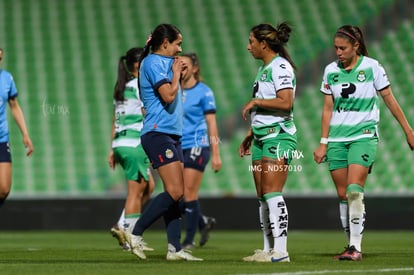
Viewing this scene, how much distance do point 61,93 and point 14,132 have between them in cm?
151

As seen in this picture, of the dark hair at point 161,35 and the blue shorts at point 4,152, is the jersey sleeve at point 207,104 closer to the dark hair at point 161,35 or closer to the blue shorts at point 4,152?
the blue shorts at point 4,152

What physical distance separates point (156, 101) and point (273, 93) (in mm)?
993

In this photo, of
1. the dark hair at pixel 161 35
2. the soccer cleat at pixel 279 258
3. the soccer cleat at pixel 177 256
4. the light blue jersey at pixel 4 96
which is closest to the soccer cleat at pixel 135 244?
the soccer cleat at pixel 177 256

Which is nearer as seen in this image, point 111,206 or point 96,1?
point 111,206

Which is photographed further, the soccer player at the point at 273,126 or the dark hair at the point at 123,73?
the dark hair at the point at 123,73

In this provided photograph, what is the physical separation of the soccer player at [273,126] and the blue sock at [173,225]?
667 millimetres

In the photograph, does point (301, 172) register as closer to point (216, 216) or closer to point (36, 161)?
point (216, 216)

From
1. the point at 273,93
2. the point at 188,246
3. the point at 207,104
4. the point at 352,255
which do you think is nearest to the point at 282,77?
the point at 273,93

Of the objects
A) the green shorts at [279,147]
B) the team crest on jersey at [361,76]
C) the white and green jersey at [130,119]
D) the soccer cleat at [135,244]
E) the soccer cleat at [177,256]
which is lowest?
the soccer cleat at [177,256]

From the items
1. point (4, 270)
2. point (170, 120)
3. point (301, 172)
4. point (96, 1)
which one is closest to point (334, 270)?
point (170, 120)

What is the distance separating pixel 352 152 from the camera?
906 centimetres

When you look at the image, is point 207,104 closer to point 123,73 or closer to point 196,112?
point 196,112

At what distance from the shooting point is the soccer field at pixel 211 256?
7.66 metres

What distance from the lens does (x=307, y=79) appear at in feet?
68.0
